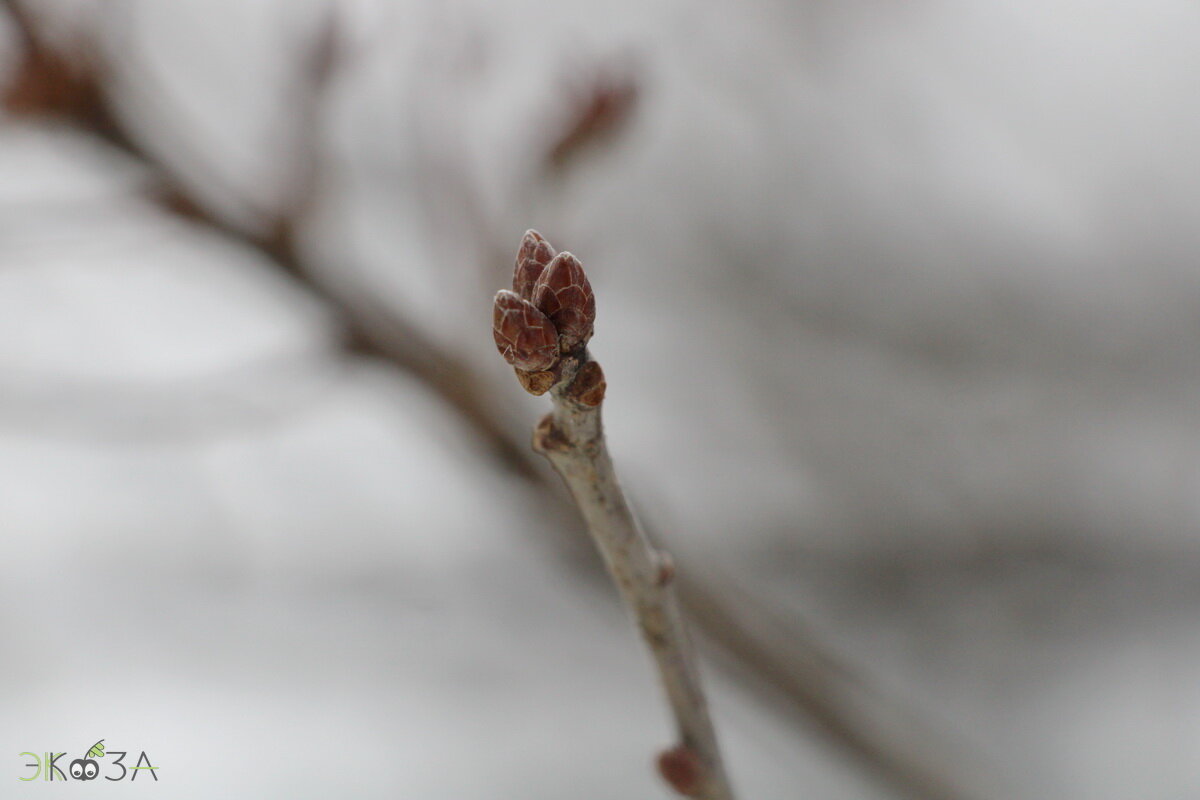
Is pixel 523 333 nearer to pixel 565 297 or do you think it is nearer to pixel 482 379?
pixel 565 297

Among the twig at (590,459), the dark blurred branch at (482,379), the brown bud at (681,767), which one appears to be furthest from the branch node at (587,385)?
the dark blurred branch at (482,379)

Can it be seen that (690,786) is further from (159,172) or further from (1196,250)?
(1196,250)

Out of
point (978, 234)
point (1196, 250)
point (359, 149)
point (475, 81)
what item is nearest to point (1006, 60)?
point (978, 234)

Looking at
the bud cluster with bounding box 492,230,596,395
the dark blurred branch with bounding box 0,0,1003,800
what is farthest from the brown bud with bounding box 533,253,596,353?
the dark blurred branch with bounding box 0,0,1003,800

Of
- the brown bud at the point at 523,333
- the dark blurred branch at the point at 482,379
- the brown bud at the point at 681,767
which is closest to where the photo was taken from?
the brown bud at the point at 523,333

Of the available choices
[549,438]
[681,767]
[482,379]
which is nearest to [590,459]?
[549,438]

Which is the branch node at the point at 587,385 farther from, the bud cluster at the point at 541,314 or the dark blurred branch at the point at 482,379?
the dark blurred branch at the point at 482,379
